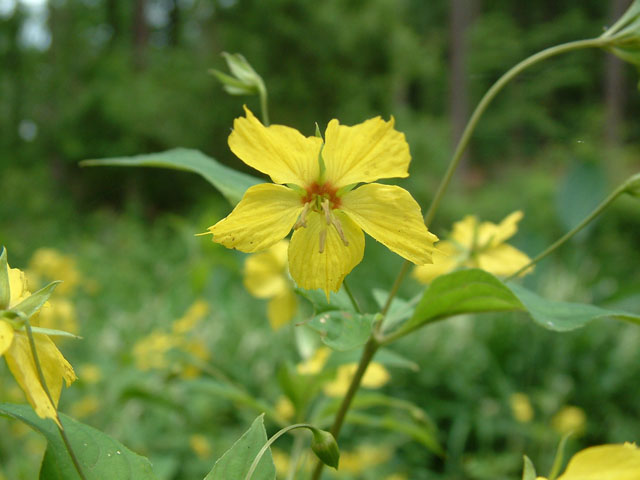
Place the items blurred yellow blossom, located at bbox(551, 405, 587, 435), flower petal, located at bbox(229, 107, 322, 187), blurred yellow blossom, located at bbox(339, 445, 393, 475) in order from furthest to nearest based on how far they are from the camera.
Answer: blurred yellow blossom, located at bbox(551, 405, 587, 435)
blurred yellow blossom, located at bbox(339, 445, 393, 475)
flower petal, located at bbox(229, 107, 322, 187)

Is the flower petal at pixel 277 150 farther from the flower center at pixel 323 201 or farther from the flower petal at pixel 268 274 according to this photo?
the flower petal at pixel 268 274

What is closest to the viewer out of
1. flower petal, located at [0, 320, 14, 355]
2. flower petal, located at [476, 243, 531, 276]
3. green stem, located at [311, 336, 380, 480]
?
flower petal, located at [0, 320, 14, 355]

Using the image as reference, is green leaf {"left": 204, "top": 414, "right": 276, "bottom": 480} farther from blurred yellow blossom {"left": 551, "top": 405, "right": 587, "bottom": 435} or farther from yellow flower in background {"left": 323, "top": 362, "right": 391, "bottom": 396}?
blurred yellow blossom {"left": 551, "top": 405, "right": 587, "bottom": 435}

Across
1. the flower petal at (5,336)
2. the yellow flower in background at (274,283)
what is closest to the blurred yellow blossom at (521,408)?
the yellow flower in background at (274,283)

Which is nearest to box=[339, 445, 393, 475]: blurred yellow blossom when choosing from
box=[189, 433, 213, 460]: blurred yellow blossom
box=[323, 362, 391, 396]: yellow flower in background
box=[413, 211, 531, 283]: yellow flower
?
box=[189, 433, 213, 460]: blurred yellow blossom

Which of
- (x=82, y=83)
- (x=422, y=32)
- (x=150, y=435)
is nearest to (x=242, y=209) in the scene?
(x=150, y=435)

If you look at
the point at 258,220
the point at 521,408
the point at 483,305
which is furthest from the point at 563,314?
the point at 521,408
